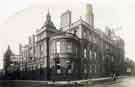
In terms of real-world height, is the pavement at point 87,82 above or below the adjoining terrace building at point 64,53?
below

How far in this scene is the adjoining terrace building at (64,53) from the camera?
→ 0.94 metres

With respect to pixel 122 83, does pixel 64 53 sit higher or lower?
higher

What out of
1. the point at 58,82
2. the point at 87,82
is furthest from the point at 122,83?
the point at 58,82

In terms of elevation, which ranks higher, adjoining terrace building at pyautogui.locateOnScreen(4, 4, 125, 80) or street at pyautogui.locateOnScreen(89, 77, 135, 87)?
adjoining terrace building at pyautogui.locateOnScreen(4, 4, 125, 80)

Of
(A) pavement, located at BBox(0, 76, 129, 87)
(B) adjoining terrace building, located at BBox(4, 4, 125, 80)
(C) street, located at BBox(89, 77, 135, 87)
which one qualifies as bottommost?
(C) street, located at BBox(89, 77, 135, 87)

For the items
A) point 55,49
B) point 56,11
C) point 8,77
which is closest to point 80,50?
point 55,49

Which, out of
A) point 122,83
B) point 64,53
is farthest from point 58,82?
point 122,83

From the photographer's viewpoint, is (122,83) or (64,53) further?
(122,83)

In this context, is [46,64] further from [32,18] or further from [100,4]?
[100,4]

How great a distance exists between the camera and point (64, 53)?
3.10 feet

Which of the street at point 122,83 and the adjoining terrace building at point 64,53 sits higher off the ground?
the adjoining terrace building at point 64,53

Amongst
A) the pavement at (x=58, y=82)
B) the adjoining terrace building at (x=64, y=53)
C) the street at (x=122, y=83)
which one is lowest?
the street at (x=122, y=83)

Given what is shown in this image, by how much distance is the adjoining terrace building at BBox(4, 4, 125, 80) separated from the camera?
0.94 meters

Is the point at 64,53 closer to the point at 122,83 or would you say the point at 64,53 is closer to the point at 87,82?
the point at 87,82
